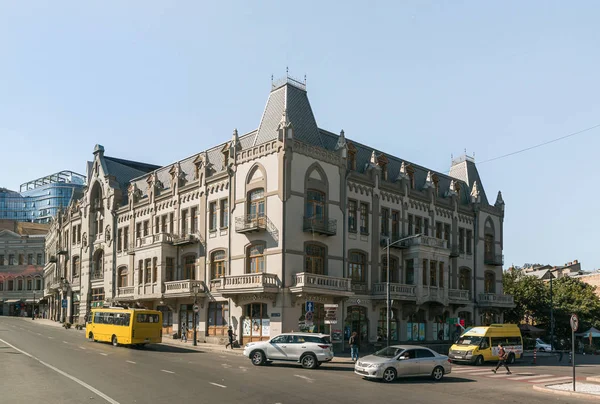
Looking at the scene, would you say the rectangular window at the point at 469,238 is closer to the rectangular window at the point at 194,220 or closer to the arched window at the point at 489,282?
the arched window at the point at 489,282

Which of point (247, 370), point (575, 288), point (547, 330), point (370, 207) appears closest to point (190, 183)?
point (370, 207)

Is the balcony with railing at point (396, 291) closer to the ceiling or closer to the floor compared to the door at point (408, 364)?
closer to the ceiling

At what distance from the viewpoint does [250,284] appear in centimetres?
3922

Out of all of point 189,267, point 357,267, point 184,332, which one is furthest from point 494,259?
point 184,332

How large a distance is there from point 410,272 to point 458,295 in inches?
245

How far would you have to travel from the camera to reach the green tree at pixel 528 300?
214 feet

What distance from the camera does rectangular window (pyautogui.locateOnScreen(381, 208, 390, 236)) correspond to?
155 feet

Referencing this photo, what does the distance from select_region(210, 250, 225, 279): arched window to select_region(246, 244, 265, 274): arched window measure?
10.8 ft

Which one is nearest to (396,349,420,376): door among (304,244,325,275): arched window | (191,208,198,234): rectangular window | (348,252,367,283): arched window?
(304,244,325,275): arched window

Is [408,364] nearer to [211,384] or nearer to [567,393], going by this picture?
[567,393]

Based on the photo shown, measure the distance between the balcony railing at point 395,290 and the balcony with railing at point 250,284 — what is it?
941cm

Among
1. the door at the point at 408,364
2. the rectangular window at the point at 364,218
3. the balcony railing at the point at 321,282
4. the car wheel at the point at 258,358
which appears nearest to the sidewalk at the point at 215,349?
the balcony railing at the point at 321,282

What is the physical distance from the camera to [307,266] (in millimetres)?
40875

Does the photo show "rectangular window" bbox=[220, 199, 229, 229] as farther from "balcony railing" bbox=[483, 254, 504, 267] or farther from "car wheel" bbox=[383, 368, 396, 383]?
"balcony railing" bbox=[483, 254, 504, 267]
